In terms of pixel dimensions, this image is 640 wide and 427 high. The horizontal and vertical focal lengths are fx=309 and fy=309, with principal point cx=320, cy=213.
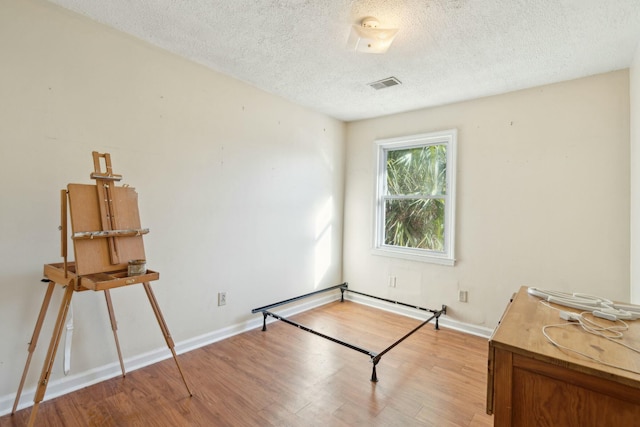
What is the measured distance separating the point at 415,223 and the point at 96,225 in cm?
316

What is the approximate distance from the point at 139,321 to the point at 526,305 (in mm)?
2590

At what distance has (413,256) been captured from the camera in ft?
12.0

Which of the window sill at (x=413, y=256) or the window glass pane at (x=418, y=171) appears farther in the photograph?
the window glass pane at (x=418, y=171)

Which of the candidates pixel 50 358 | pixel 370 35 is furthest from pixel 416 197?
pixel 50 358

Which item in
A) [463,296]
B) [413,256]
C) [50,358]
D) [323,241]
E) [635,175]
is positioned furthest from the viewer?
[323,241]

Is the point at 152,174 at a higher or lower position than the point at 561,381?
higher

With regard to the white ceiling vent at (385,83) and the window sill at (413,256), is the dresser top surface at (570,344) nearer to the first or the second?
the window sill at (413,256)

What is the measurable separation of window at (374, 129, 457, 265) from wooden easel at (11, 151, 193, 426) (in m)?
2.81

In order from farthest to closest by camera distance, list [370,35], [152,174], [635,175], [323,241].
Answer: [323,241]
[152,174]
[635,175]
[370,35]

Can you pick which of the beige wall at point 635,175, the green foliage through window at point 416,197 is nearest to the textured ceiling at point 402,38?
the beige wall at point 635,175

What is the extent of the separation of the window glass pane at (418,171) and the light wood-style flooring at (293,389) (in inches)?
65.9

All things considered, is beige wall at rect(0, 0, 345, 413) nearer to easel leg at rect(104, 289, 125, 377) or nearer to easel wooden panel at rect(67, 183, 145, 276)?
easel leg at rect(104, 289, 125, 377)

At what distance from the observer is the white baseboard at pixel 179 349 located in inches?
74.7

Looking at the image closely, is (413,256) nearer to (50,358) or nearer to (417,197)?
(417,197)
